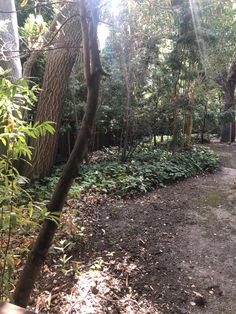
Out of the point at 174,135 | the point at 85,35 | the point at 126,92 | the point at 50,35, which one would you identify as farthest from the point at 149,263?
the point at 174,135

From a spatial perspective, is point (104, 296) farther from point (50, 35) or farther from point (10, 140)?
point (50, 35)

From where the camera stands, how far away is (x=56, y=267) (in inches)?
104

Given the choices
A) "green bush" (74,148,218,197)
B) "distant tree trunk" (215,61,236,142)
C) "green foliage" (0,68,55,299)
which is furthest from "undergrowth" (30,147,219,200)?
"distant tree trunk" (215,61,236,142)

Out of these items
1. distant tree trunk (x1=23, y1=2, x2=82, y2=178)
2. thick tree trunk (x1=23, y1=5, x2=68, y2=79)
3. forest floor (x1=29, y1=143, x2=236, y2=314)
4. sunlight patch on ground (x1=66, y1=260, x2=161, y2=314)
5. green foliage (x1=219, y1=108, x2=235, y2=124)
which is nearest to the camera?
thick tree trunk (x1=23, y1=5, x2=68, y2=79)

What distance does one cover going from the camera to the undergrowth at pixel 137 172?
4.68 metres

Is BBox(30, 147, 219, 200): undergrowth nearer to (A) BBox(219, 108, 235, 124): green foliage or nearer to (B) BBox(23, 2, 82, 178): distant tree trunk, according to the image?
(B) BBox(23, 2, 82, 178): distant tree trunk

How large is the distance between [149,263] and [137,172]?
106 inches

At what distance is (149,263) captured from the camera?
286cm

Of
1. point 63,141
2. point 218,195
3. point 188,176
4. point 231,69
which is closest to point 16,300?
point 218,195

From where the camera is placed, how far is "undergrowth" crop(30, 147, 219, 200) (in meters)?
4.68

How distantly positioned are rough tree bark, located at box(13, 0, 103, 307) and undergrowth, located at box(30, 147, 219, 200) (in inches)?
98.4

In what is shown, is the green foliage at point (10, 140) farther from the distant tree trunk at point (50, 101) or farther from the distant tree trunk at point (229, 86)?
the distant tree trunk at point (229, 86)

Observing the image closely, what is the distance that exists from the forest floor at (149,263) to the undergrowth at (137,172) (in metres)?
0.40

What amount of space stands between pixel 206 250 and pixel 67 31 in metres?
3.40
